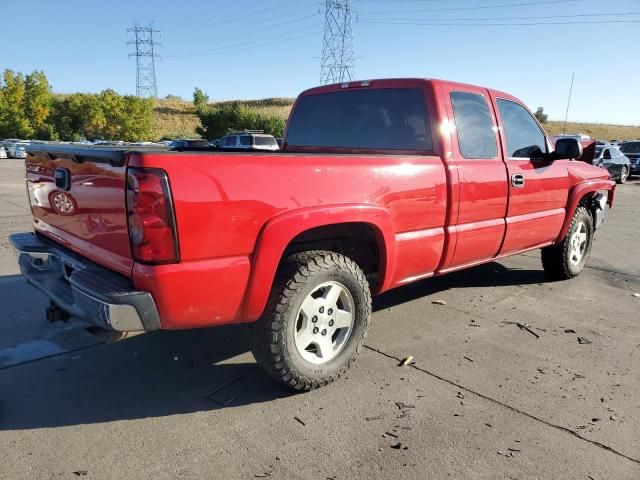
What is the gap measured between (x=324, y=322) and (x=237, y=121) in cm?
5170

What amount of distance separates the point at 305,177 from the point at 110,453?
1.72 m

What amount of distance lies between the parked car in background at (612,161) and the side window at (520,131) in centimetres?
1676

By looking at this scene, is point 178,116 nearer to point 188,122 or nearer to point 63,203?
point 188,122

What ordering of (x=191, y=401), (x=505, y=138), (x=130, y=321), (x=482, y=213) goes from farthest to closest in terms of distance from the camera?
(x=505, y=138), (x=482, y=213), (x=191, y=401), (x=130, y=321)

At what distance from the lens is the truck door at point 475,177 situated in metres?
3.84

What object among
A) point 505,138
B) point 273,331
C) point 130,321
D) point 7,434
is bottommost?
point 7,434

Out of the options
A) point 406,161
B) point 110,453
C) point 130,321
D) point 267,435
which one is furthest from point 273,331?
point 406,161

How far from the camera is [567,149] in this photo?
4.61 m

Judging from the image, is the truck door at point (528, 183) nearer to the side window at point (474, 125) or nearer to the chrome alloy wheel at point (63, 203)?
the side window at point (474, 125)

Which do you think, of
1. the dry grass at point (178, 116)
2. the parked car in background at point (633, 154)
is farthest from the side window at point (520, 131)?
the dry grass at point (178, 116)

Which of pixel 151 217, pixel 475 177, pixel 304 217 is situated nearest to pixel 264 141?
pixel 475 177

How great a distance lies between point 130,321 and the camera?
93.6 inches

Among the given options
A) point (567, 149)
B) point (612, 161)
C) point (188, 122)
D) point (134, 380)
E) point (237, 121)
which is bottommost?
point (134, 380)

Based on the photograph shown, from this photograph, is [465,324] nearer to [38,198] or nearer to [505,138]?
[505,138]
